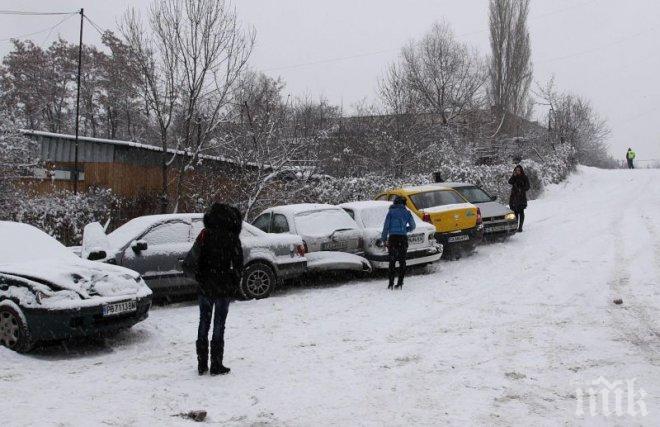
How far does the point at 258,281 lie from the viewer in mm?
9320

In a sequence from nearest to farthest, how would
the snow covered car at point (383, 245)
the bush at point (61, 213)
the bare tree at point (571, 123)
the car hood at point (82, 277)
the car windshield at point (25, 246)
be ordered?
1. the car hood at point (82, 277)
2. the car windshield at point (25, 246)
3. the snow covered car at point (383, 245)
4. the bush at point (61, 213)
5. the bare tree at point (571, 123)

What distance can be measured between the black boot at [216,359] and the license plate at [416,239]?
5.89 meters

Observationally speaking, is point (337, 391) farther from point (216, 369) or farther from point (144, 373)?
point (144, 373)

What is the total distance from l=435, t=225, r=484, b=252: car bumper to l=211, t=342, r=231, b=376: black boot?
292 inches

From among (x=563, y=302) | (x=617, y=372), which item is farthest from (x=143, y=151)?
(x=617, y=372)

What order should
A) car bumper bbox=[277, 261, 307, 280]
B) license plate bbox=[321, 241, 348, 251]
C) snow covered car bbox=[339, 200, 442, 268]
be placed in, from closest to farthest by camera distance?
car bumper bbox=[277, 261, 307, 280] → license plate bbox=[321, 241, 348, 251] → snow covered car bbox=[339, 200, 442, 268]

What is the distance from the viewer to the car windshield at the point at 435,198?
12461 millimetres

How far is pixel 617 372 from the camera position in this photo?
503 cm

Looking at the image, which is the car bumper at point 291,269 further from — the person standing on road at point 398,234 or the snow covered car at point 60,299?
the snow covered car at point 60,299

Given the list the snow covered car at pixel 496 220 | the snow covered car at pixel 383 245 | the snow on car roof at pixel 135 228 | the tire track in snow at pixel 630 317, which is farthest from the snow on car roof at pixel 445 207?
the snow on car roof at pixel 135 228

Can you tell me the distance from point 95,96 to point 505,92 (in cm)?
2946

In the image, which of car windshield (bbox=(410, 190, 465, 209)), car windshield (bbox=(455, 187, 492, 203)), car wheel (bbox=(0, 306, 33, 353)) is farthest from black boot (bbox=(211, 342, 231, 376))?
car windshield (bbox=(455, 187, 492, 203))

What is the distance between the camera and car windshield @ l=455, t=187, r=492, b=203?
14080 millimetres

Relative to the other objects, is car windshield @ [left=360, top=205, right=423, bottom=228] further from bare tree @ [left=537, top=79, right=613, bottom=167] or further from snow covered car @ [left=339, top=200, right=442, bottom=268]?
bare tree @ [left=537, top=79, right=613, bottom=167]
